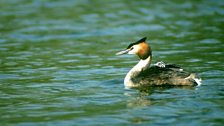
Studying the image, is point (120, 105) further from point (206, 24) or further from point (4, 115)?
point (206, 24)

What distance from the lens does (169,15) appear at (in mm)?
25812

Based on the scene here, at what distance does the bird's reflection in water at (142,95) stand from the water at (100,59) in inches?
0.8

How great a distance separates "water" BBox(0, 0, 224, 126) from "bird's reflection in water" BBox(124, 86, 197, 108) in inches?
0.8

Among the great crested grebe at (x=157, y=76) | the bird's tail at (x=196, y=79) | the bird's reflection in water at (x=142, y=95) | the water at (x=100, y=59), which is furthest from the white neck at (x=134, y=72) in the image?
the bird's tail at (x=196, y=79)

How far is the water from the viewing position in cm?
1175

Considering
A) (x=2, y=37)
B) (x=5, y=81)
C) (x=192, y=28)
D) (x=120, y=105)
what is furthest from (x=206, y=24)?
(x=120, y=105)

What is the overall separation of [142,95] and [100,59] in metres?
5.05

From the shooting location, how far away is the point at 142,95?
1337 centimetres

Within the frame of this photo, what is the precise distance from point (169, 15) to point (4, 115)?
48.2 ft

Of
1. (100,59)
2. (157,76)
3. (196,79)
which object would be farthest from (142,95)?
(100,59)

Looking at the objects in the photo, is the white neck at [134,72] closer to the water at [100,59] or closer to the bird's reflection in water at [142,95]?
the water at [100,59]

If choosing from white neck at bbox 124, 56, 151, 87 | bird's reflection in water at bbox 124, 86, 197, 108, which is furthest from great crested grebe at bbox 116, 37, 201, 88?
bird's reflection in water at bbox 124, 86, 197, 108

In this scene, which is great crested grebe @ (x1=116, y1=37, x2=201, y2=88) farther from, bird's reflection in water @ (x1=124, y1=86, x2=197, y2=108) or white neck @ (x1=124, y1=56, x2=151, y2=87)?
bird's reflection in water @ (x1=124, y1=86, x2=197, y2=108)

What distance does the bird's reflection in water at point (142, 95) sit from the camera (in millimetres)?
12461
